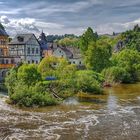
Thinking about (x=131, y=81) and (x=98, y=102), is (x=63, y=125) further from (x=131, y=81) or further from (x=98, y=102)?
(x=131, y=81)

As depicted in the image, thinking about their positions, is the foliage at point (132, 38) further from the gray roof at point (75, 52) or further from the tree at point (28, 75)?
the tree at point (28, 75)

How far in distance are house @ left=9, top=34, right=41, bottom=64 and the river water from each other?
2980 cm

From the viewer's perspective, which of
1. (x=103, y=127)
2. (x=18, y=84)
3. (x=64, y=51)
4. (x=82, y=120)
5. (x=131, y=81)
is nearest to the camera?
(x=103, y=127)

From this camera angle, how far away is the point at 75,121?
1329 inches

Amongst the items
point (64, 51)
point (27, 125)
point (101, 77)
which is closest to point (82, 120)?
point (27, 125)

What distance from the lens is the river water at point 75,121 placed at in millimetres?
28781

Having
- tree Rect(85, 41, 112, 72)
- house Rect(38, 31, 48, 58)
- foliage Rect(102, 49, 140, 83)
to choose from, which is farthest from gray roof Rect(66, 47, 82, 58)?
tree Rect(85, 41, 112, 72)

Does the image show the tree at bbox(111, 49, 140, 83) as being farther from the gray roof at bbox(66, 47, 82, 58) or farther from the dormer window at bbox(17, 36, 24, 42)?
the dormer window at bbox(17, 36, 24, 42)

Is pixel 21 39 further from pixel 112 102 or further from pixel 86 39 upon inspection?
pixel 112 102

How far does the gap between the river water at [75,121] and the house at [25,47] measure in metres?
29.8

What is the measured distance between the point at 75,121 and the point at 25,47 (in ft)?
138

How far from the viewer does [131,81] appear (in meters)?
71.4

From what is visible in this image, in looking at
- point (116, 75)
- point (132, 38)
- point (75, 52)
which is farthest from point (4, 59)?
point (132, 38)

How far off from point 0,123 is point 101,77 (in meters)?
33.8
